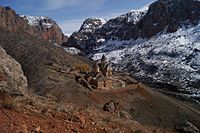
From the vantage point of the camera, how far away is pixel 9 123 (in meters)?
9.11

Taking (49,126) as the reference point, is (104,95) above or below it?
below

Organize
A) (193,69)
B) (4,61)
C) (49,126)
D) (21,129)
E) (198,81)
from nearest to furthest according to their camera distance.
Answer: (21,129), (49,126), (4,61), (198,81), (193,69)

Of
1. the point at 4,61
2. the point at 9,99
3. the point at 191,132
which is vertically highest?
the point at 4,61

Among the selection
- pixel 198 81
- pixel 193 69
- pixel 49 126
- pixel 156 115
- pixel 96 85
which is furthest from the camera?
pixel 193 69

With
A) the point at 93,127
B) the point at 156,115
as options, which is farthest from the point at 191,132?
the point at 156,115

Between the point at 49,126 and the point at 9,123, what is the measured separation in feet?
3.69

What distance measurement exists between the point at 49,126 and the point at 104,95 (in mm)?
43804

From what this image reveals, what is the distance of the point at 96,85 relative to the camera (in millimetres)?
58375

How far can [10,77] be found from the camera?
1213 centimetres

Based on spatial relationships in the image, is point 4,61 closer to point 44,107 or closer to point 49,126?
point 44,107

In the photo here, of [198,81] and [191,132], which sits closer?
[191,132]

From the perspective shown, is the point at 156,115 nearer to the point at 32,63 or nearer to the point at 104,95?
the point at 104,95

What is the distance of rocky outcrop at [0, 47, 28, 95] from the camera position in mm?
Answer: 11357

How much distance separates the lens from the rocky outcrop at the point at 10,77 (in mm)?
11357
